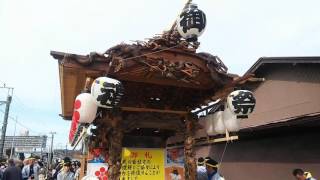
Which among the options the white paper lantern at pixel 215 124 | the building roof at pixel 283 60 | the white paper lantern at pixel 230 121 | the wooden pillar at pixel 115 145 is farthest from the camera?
the building roof at pixel 283 60

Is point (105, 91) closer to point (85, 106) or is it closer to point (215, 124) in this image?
point (85, 106)

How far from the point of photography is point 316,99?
1045cm

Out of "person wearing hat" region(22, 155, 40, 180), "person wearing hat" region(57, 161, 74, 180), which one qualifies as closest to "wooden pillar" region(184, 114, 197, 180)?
"person wearing hat" region(57, 161, 74, 180)

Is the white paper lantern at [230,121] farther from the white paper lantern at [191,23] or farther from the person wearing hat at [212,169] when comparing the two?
the white paper lantern at [191,23]

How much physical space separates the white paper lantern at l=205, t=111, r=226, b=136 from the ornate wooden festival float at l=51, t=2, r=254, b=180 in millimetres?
289

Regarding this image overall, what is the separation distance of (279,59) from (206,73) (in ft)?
22.8

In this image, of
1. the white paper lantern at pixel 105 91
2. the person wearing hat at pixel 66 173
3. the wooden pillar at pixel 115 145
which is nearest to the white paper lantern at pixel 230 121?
the wooden pillar at pixel 115 145

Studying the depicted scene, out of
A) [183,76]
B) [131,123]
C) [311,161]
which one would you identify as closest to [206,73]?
[183,76]

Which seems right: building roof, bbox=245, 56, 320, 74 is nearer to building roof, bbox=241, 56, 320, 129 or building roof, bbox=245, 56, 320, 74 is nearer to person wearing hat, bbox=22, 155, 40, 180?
building roof, bbox=241, 56, 320, 129

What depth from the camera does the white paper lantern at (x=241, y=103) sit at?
598 cm

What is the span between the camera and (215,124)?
691 centimetres

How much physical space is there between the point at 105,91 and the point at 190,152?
2.55 meters

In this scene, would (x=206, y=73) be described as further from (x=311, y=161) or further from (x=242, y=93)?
(x=311, y=161)

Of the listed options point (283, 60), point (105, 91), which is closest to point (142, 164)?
point (105, 91)
